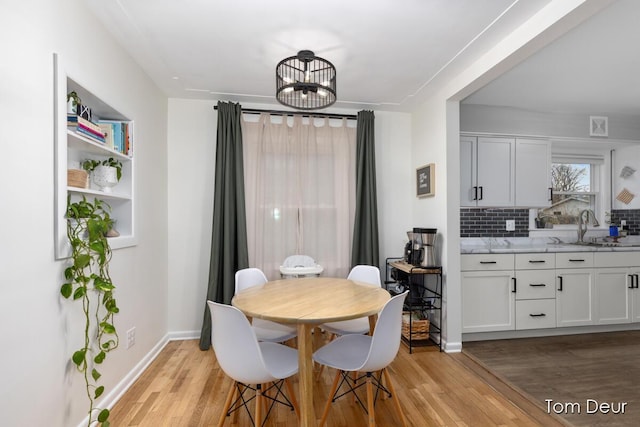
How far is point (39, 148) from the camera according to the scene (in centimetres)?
147

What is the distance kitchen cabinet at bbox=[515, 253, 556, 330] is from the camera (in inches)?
125

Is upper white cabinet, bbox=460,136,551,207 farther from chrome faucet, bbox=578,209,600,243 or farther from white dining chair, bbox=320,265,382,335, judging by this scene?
white dining chair, bbox=320,265,382,335

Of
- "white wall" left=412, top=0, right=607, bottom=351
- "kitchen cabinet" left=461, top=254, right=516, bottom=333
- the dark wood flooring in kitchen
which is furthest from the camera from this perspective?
"kitchen cabinet" left=461, top=254, right=516, bottom=333

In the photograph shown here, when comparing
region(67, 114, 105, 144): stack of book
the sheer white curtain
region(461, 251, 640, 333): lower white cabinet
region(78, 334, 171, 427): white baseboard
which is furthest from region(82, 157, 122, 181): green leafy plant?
region(461, 251, 640, 333): lower white cabinet

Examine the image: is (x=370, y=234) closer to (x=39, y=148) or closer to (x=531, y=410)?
(x=531, y=410)

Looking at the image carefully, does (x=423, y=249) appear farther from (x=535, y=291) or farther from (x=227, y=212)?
(x=227, y=212)

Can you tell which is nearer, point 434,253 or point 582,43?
point 582,43

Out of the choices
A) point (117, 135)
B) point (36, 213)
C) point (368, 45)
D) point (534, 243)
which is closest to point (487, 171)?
point (534, 243)

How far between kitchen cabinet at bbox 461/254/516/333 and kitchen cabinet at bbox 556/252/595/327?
0.53m

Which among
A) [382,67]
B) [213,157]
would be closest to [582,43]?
[382,67]

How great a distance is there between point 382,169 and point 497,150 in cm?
127

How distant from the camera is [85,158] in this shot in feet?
7.04

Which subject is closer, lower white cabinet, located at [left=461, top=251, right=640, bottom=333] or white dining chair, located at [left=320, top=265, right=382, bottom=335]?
white dining chair, located at [left=320, top=265, right=382, bottom=335]

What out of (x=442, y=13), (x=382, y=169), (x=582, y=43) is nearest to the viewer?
(x=442, y=13)
